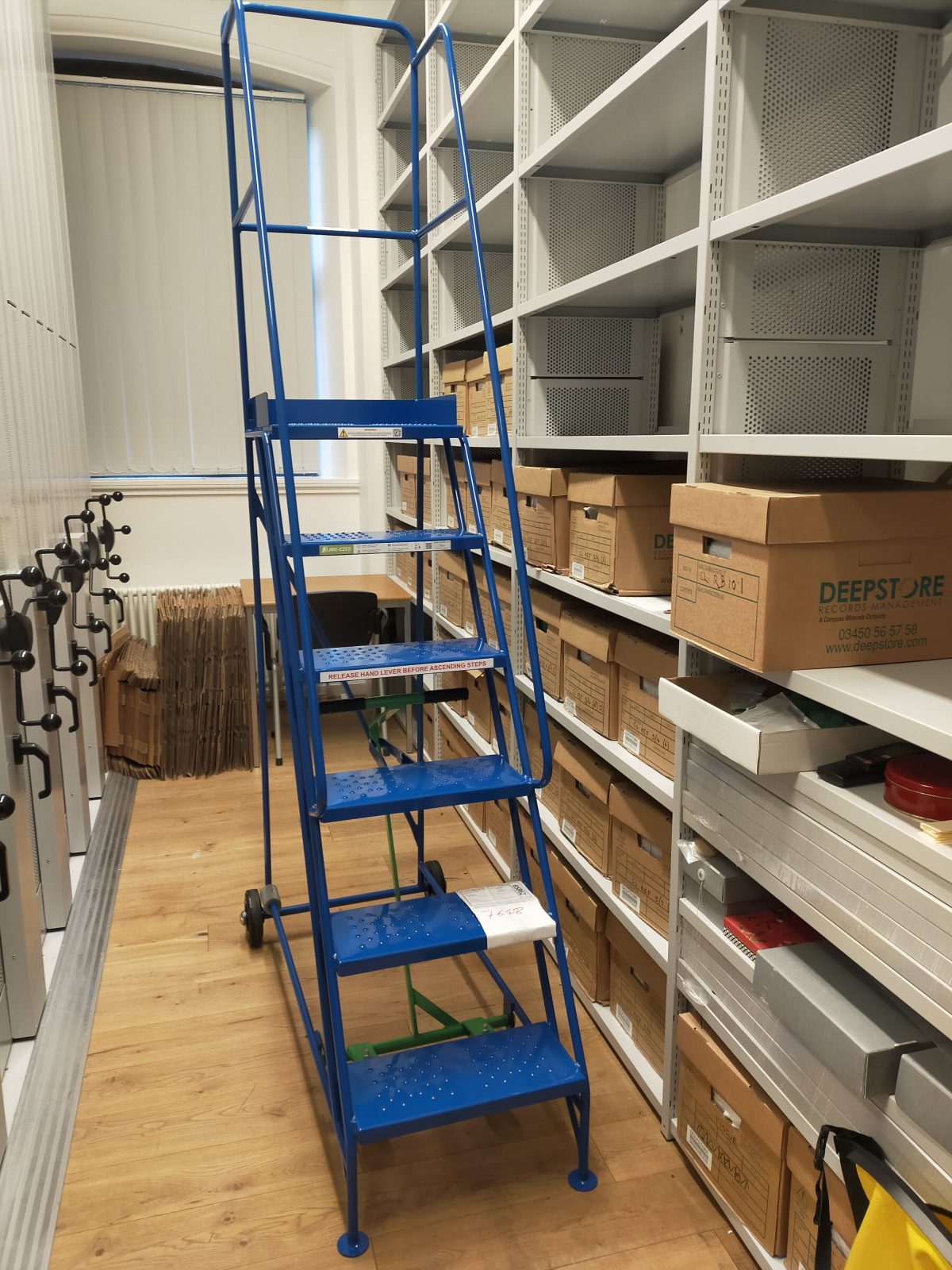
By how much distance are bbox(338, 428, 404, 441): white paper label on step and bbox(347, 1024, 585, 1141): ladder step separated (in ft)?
3.95

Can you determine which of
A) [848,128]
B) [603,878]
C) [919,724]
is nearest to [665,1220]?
[603,878]

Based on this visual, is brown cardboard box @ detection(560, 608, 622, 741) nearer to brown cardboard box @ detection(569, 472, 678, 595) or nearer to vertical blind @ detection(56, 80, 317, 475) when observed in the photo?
brown cardboard box @ detection(569, 472, 678, 595)

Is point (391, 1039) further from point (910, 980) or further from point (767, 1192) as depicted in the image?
point (910, 980)

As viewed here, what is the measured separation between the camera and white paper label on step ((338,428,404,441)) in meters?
1.87

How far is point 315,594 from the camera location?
3.80 m

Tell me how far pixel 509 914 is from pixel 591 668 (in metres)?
0.69

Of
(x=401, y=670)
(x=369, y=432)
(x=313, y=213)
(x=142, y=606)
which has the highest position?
(x=313, y=213)

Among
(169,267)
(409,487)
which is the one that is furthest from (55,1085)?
(169,267)

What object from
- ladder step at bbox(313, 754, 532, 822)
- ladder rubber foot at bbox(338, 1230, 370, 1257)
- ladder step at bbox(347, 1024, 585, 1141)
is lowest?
ladder rubber foot at bbox(338, 1230, 370, 1257)

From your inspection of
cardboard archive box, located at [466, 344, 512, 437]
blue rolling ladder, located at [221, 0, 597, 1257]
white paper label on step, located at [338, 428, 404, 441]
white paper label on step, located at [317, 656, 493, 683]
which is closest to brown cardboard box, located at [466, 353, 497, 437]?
cardboard archive box, located at [466, 344, 512, 437]

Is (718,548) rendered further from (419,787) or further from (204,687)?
(204,687)

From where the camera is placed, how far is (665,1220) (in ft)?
5.58

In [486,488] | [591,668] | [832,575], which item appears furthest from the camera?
[486,488]

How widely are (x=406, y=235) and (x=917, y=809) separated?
186cm
